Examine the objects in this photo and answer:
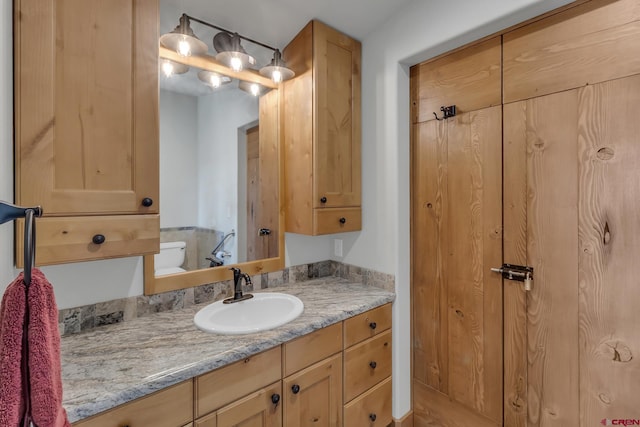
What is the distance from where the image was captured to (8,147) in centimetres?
89

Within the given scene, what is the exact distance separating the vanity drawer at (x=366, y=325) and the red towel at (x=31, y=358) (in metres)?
1.18

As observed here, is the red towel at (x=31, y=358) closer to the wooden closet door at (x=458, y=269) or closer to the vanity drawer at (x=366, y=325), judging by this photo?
the vanity drawer at (x=366, y=325)

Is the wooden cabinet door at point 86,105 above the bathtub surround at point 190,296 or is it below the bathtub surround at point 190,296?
above

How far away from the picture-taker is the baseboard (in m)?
→ 1.79

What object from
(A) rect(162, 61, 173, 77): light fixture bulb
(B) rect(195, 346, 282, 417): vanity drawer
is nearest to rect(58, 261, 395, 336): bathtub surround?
(B) rect(195, 346, 282, 417): vanity drawer

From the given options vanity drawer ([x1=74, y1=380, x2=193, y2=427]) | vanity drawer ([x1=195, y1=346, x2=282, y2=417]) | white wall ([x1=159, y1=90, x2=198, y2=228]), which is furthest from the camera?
white wall ([x1=159, y1=90, x2=198, y2=228])

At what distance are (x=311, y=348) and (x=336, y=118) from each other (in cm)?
129

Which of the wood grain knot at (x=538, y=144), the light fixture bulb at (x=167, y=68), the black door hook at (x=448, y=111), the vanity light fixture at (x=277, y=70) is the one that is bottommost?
the wood grain knot at (x=538, y=144)

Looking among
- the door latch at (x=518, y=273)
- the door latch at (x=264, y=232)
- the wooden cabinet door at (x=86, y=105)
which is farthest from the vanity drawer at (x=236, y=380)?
the door latch at (x=518, y=273)

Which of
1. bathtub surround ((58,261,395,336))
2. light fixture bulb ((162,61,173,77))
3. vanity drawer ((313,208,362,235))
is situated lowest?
bathtub surround ((58,261,395,336))

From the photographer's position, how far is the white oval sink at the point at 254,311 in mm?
1424

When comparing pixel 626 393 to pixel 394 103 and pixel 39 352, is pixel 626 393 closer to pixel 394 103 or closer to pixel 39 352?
pixel 394 103

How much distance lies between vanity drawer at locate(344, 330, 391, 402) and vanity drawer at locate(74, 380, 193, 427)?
776mm

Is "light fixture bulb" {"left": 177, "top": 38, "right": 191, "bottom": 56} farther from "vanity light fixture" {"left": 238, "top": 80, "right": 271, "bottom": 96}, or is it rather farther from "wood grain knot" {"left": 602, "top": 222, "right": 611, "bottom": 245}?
"wood grain knot" {"left": 602, "top": 222, "right": 611, "bottom": 245}
